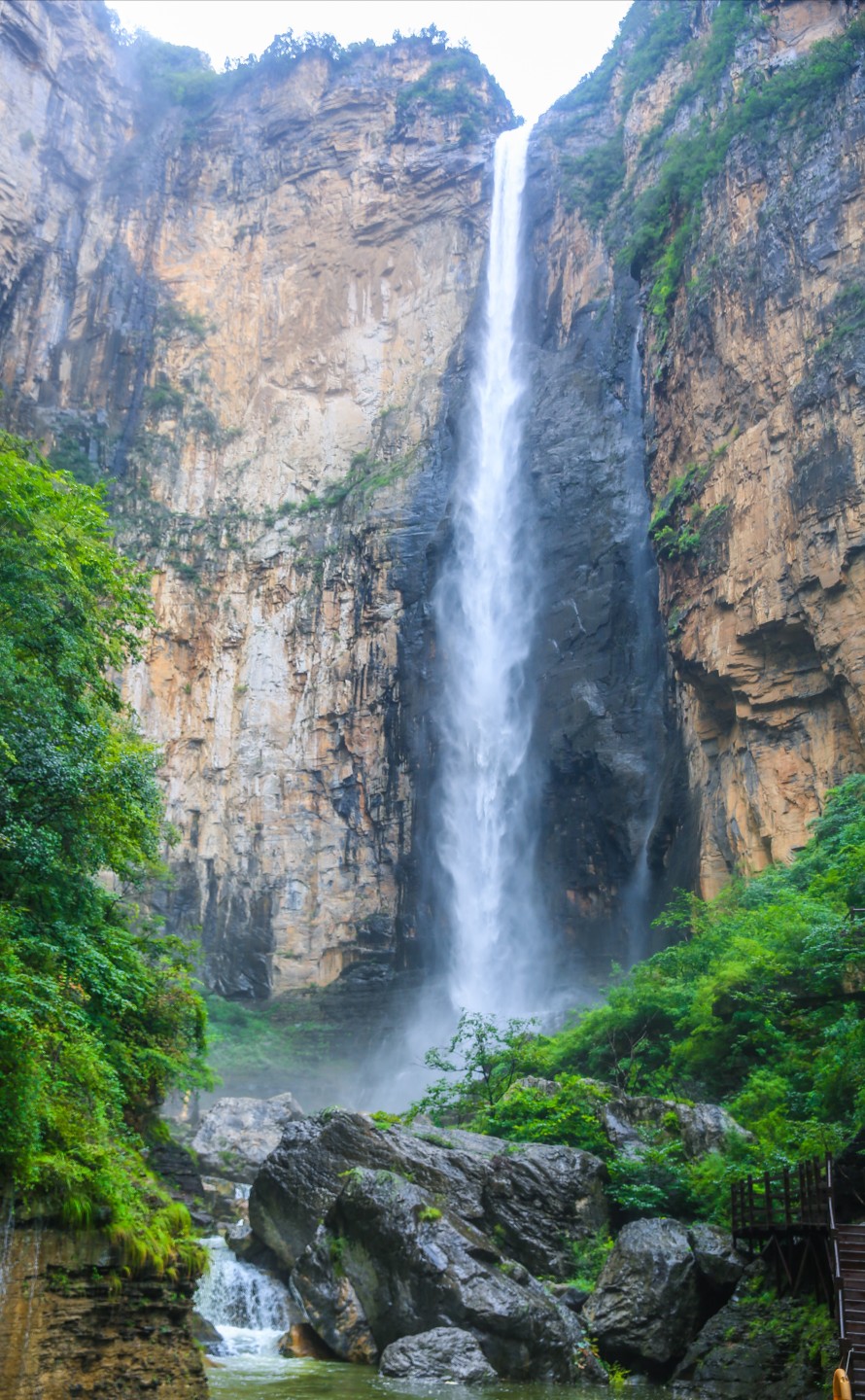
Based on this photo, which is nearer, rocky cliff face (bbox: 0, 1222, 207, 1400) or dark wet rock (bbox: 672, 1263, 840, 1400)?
rocky cliff face (bbox: 0, 1222, 207, 1400)

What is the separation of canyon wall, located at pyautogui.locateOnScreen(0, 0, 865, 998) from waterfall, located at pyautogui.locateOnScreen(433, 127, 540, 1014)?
798 mm

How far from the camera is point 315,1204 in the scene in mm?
15406

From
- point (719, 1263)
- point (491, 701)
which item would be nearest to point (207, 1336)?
point (719, 1263)

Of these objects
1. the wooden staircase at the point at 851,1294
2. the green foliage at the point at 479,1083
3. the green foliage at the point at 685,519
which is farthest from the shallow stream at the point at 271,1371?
the green foliage at the point at 685,519

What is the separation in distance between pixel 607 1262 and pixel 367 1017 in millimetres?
19604

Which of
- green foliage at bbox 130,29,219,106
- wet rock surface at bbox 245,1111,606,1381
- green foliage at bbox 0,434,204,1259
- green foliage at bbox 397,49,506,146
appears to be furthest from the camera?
green foliage at bbox 130,29,219,106

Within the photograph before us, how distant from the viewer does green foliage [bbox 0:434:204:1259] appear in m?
7.96

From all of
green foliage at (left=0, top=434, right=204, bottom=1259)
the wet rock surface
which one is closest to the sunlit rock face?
the wet rock surface

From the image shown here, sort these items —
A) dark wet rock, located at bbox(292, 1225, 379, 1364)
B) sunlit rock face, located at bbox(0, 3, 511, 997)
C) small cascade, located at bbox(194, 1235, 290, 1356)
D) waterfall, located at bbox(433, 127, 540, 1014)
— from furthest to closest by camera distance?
1. sunlit rock face, located at bbox(0, 3, 511, 997)
2. waterfall, located at bbox(433, 127, 540, 1014)
3. small cascade, located at bbox(194, 1235, 290, 1356)
4. dark wet rock, located at bbox(292, 1225, 379, 1364)

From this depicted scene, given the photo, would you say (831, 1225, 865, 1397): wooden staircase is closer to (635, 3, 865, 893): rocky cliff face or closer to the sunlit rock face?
(635, 3, 865, 893): rocky cliff face

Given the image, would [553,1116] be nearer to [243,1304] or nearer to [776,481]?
[243,1304]

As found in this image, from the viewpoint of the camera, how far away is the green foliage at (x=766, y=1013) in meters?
13.5

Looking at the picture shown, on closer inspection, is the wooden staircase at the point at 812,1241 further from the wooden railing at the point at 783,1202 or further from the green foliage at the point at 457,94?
the green foliage at the point at 457,94

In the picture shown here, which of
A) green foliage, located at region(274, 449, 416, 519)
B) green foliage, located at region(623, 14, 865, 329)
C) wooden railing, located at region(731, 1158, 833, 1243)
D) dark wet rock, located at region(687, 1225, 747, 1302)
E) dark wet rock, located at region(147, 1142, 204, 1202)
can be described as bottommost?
dark wet rock, located at region(687, 1225, 747, 1302)
